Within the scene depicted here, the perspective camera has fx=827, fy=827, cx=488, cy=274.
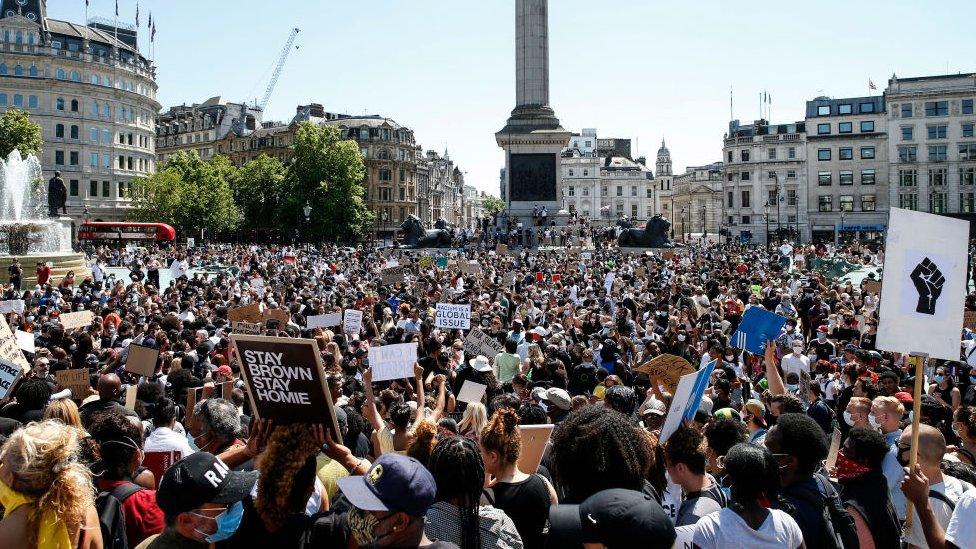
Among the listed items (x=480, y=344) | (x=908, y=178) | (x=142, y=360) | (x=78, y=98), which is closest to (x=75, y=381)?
(x=142, y=360)

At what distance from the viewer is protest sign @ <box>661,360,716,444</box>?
5.88 meters

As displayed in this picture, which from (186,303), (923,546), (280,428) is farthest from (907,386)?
(186,303)

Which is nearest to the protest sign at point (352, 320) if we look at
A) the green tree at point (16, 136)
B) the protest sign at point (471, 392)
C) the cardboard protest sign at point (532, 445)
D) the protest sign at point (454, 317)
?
the protest sign at point (454, 317)

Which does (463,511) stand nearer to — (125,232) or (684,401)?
(684,401)

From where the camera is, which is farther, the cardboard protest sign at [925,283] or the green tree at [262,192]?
the green tree at [262,192]

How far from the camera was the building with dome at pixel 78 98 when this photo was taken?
87062mm

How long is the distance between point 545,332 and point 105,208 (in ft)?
291

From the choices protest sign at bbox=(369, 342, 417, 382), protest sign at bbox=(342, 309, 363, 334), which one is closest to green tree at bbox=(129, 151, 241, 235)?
protest sign at bbox=(342, 309, 363, 334)

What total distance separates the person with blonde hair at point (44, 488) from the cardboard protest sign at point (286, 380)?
3.25 ft

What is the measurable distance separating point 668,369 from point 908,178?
96.5m

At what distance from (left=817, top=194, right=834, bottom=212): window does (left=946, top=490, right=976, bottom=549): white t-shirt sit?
335 ft

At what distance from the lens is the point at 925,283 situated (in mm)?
5094

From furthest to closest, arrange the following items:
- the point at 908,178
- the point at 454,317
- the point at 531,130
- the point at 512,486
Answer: the point at 908,178
the point at 531,130
the point at 454,317
the point at 512,486

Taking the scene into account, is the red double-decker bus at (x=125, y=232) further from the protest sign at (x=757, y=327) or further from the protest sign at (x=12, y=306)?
the protest sign at (x=757, y=327)
